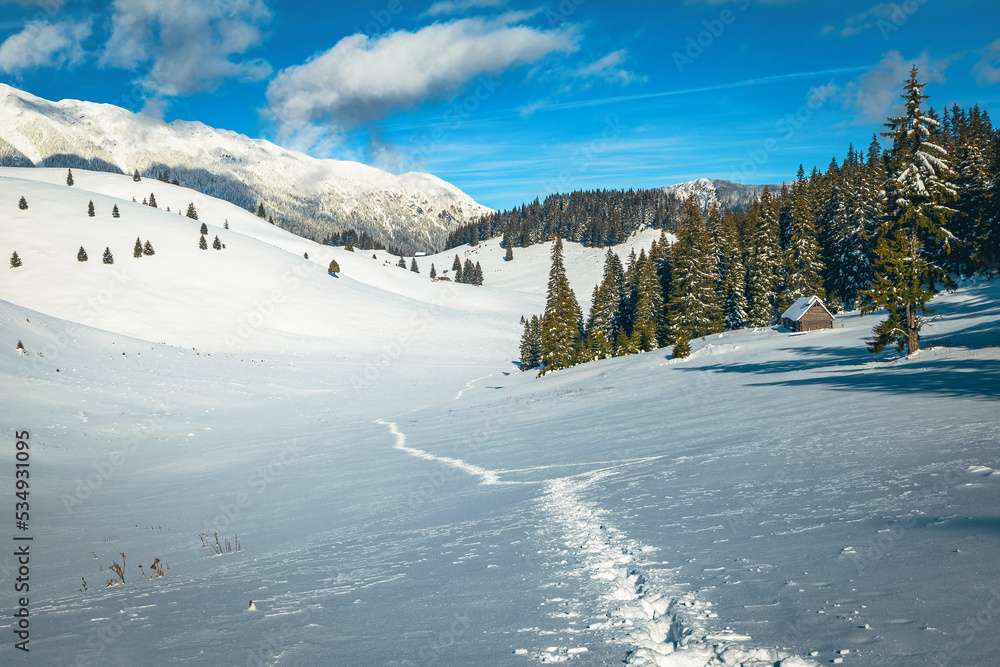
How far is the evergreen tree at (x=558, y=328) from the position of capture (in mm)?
57312

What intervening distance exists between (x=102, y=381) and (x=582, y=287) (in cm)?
12286

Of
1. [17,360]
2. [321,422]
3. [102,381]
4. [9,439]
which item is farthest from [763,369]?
[17,360]

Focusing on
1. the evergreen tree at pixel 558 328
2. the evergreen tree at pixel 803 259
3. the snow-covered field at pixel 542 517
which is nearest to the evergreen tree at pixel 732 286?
the evergreen tree at pixel 803 259

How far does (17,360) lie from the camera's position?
30938 mm

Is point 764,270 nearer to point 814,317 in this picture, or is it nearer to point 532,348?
point 814,317

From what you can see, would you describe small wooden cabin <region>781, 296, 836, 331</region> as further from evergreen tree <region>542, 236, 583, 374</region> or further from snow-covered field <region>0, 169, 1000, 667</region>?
evergreen tree <region>542, 236, 583, 374</region>

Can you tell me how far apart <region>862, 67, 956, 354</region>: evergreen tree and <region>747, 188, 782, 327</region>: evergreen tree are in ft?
101

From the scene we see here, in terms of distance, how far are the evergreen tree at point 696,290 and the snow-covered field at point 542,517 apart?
64.5ft

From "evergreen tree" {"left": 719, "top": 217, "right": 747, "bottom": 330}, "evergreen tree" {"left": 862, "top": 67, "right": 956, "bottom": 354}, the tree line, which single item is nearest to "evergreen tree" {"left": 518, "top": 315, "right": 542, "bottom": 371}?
the tree line

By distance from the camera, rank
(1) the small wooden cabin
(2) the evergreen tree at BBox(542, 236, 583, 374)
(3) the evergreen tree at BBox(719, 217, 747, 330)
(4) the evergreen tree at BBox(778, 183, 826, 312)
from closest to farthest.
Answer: (1) the small wooden cabin → (2) the evergreen tree at BBox(542, 236, 583, 374) → (4) the evergreen tree at BBox(778, 183, 826, 312) → (3) the evergreen tree at BBox(719, 217, 747, 330)

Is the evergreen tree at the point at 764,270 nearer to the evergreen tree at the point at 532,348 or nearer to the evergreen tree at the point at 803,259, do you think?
the evergreen tree at the point at 803,259

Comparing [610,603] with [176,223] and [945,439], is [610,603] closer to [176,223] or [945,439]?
[945,439]

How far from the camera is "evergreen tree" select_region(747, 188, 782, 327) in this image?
58938 millimetres

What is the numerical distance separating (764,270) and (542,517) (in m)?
59.8
